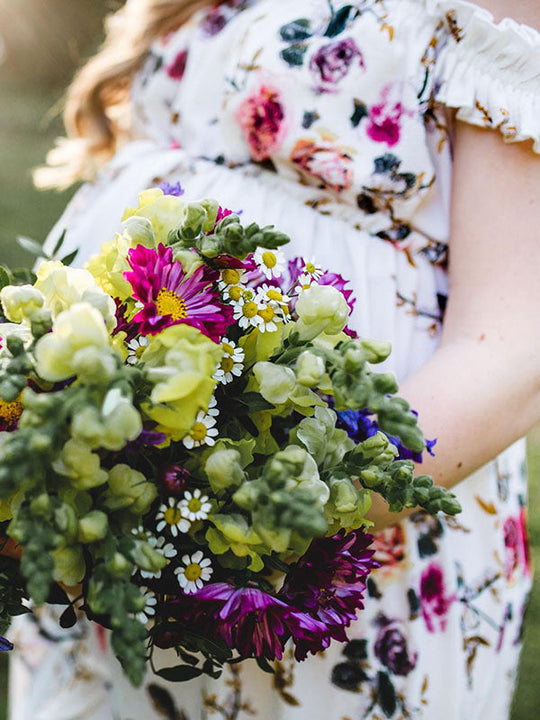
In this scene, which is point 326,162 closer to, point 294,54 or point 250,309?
point 294,54

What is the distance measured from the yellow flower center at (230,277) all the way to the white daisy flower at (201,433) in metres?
0.12

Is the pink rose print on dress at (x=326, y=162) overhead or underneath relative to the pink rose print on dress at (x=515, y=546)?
overhead

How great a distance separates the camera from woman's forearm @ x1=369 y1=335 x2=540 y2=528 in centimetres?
85

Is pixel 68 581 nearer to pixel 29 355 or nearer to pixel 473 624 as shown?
pixel 29 355

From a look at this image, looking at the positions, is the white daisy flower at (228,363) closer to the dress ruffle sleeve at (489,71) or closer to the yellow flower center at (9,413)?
the yellow flower center at (9,413)

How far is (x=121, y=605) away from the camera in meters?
0.50

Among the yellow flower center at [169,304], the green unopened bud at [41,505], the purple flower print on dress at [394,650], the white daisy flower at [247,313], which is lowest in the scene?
the purple flower print on dress at [394,650]

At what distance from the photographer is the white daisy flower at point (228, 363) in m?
0.60

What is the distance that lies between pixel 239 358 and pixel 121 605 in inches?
8.4

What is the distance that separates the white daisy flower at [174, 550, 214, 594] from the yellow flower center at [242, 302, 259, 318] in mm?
205

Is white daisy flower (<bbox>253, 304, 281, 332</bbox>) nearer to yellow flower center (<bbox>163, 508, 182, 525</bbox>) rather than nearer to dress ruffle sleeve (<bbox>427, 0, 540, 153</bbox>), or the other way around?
yellow flower center (<bbox>163, 508, 182, 525</bbox>)

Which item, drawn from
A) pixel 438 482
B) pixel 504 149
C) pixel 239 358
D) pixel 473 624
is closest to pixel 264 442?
pixel 239 358

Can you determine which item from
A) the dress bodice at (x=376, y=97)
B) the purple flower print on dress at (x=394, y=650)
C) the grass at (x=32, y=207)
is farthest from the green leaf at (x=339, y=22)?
the grass at (x=32, y=207)

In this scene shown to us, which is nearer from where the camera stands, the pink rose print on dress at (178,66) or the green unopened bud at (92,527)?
the green unopened bud at (92,527)
